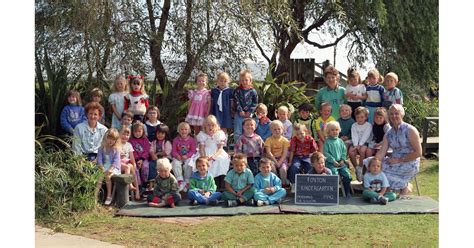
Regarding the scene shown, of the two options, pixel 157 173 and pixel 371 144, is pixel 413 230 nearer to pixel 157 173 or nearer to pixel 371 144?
pixel 371 144

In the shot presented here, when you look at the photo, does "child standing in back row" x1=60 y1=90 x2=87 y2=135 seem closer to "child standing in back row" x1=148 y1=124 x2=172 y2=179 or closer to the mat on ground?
"child standing in back row" x1=148 y1=124 x2=172 y2=179

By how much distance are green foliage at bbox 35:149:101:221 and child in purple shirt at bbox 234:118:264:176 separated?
6.08 feet

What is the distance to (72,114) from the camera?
28.7 ft

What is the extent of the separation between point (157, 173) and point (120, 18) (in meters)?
2.74

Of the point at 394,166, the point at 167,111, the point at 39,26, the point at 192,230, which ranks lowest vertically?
the point at 192,230

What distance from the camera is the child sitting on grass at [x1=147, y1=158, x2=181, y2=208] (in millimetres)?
7825

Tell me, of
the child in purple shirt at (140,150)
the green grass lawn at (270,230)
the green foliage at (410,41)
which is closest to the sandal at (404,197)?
the green grass lawn at (270,230)

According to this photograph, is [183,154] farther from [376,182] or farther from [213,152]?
[376,182]

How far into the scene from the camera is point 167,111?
1038cm

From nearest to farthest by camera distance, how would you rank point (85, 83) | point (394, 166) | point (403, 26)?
point (394, 166)
point (85, 83)
point (403, 26)

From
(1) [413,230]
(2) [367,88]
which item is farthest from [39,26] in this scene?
(1) [413,230]

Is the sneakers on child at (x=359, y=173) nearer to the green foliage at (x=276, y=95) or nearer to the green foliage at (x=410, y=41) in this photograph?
the green foliage at (x=276, y=95)

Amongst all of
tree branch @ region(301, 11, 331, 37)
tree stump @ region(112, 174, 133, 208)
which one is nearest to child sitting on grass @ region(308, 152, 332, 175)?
tree stump @ region(112, 174, 133, 208)

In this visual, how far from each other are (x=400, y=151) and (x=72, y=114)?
412 centimetres
